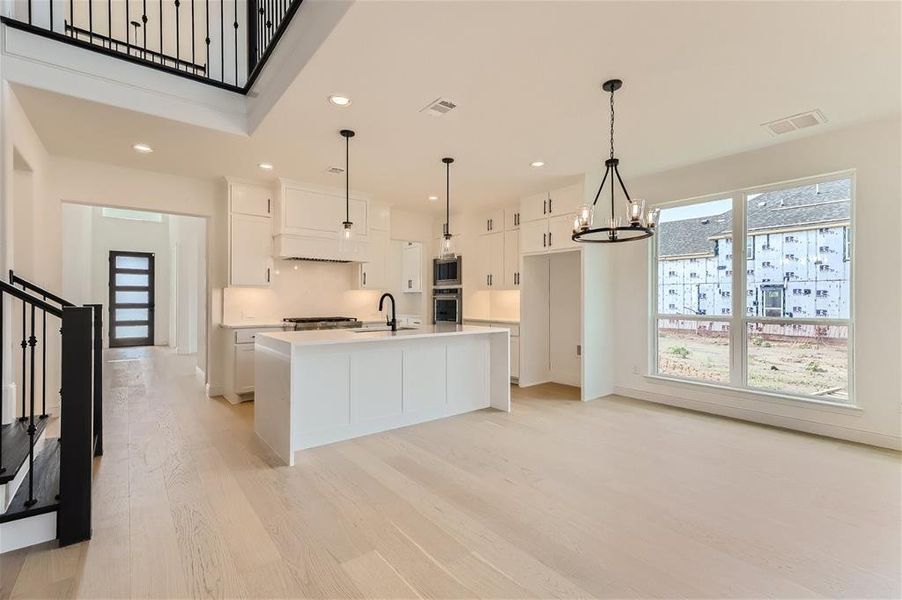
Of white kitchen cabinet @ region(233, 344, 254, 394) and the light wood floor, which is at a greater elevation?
white kitchen cabinet @ region(233, 344, 254, 394)

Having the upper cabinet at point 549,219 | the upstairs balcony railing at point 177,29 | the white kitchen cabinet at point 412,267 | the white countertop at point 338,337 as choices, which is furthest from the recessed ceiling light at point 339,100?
the white kitchen cabinet at point 412,267

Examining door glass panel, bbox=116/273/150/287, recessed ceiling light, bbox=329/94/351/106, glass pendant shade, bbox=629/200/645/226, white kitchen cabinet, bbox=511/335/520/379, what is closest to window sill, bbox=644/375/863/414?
white kitchen cabinet, bbox=511/335/520/379

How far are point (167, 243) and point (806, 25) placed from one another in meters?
12.5

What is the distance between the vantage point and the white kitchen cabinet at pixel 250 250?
16.5 feet

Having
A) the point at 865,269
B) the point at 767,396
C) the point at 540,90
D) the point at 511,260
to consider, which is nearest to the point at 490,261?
the point at 511,260

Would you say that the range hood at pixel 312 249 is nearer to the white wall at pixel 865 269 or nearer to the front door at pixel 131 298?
the white wall at pixel 865 269

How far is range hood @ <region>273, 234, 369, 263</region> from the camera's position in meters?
5.16

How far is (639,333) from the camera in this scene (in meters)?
5.14

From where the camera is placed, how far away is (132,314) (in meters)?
10.5

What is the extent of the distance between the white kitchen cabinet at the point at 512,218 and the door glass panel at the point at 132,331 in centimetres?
977

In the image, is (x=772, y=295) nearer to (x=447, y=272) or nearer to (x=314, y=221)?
(x=447, y=272)

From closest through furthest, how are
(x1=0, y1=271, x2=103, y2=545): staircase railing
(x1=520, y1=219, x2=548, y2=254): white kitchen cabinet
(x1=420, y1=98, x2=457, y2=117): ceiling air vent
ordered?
(x1=0, y1=271, x2=103, y2=545): staircase railing
(x1=420, y1=98, x2=457, y2=117): ceiling air vent
(x1=520, y1=219, x2=548, y2=254): white kitchen cabinet

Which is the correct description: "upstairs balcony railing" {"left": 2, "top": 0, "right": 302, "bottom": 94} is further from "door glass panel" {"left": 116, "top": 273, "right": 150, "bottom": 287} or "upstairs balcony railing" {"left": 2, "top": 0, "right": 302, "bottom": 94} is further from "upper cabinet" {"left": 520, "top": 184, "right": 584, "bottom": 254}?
"door glass panel" {"left": 116, "top": 273, "right": 150, "bottom": 287}

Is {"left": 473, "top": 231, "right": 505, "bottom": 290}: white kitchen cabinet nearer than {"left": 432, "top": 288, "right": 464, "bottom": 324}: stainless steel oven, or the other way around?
{"left": 473, "top": 231, "right": 505, "bottom": 290}: white kitchen cabinet
